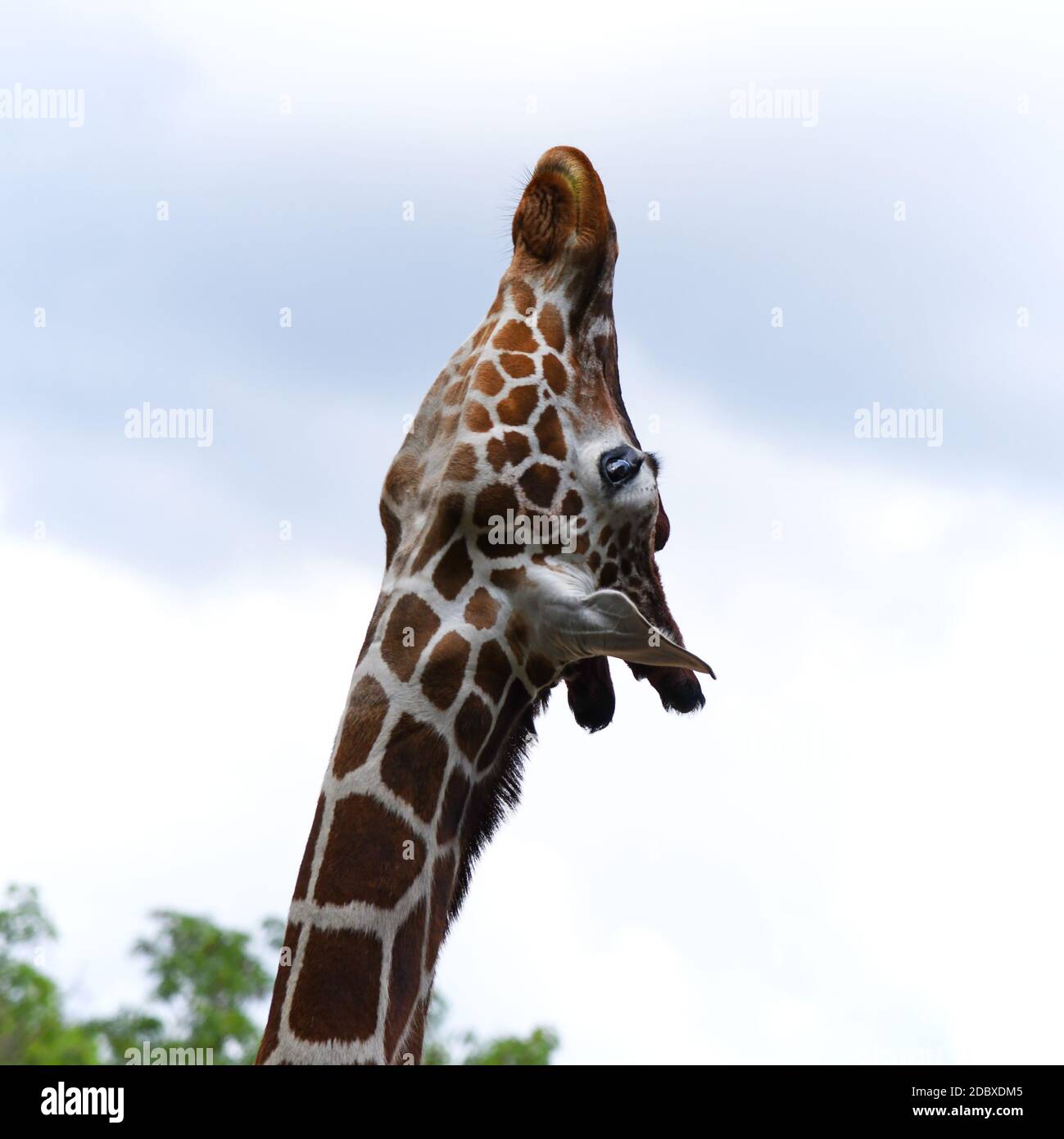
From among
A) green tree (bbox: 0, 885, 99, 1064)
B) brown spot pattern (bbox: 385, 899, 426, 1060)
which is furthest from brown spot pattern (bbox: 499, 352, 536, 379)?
green tree (bbox: 0, 885, 99, 1064)

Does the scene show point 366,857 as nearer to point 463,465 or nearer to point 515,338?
point 463,465

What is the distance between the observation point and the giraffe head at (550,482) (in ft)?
14.6

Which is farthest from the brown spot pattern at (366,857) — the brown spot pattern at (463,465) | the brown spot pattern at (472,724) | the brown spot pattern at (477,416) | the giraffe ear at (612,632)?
the brown spot pattern at (477,416)

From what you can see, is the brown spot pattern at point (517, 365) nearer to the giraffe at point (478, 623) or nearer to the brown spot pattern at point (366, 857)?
the giraffe at point (478, 623)

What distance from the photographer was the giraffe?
4.07 meters

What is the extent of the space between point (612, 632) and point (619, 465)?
0.72m

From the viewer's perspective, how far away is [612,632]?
13.9ft

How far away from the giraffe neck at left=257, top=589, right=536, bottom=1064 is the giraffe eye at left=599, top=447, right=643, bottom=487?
0.62 m

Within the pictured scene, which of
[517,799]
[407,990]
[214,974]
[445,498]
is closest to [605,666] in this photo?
[517,799]

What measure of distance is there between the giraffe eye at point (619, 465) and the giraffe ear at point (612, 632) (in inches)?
19.9

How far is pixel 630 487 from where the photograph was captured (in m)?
4.70
